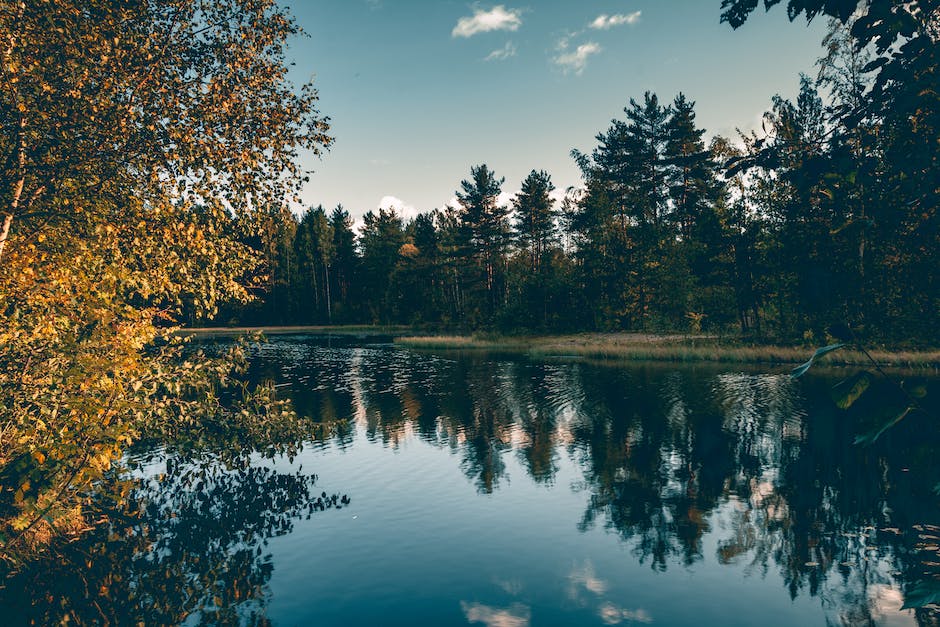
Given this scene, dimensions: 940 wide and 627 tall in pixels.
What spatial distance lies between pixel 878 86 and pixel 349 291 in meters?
113

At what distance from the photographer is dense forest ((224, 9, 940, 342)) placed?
289 cm

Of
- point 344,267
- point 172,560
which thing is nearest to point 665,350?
point 172,560

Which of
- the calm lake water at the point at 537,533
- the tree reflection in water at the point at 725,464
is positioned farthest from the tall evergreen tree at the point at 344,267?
the calm lake water at the point at 537,533

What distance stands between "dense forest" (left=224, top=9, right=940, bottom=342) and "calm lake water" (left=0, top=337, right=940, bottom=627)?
55.7 inches

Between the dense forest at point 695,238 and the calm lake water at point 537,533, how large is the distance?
1.41 meters

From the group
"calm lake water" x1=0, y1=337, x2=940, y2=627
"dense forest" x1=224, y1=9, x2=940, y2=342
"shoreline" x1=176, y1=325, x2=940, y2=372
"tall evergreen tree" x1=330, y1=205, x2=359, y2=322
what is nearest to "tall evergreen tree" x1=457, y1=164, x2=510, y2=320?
"dense forest" x1=224, y1=9, x2=940, y2=342

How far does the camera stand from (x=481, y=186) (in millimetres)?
74625

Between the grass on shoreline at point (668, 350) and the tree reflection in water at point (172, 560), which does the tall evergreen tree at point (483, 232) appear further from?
the tree reflection in water at point (172, 560)

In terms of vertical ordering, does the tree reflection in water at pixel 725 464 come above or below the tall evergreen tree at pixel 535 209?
below

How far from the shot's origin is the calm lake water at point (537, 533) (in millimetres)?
9438

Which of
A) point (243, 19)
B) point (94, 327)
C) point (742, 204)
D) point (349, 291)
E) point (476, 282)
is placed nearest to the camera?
point (94, 327)

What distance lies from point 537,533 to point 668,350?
1309 inches

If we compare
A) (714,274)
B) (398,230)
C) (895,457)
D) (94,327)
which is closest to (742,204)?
(714,274)

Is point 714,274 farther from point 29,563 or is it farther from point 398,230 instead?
point 398,230
